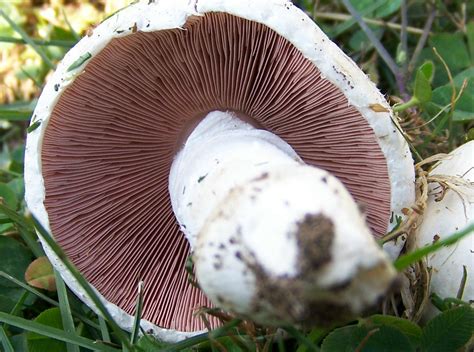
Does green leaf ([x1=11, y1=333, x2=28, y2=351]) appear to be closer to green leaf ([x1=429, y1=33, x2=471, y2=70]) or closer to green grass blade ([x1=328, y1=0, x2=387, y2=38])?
green grass blade ([x1=328, y1=0, x2=387, y2=38])

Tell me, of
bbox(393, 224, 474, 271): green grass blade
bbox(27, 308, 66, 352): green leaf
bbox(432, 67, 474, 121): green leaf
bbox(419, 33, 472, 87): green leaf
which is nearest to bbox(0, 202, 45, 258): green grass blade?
bbox(27, 308, 66, 352): green leaf

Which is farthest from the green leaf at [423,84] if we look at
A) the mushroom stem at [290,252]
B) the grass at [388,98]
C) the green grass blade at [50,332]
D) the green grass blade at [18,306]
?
the green grass blade at [18,306]

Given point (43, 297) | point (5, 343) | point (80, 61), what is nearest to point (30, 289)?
point (43, 297)

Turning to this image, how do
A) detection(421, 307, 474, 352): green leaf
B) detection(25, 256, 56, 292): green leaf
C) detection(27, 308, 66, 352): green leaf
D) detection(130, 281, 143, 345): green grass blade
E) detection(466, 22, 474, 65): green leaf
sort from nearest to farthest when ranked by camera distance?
detection(421, 307, 474, 352): green leaf
detection(130, 281, 143, 345): green grass blade
detection(27, 308, 66, 352): green leaf
detection(25, 256, 56, 292): green leaf
detection(466, 22, 474, 65): green leaf

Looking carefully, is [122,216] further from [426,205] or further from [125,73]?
[426,205]

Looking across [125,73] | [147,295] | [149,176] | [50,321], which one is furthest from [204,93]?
[50,321]

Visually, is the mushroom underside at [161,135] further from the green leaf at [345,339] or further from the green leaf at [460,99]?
the green leaf at [460,99]
